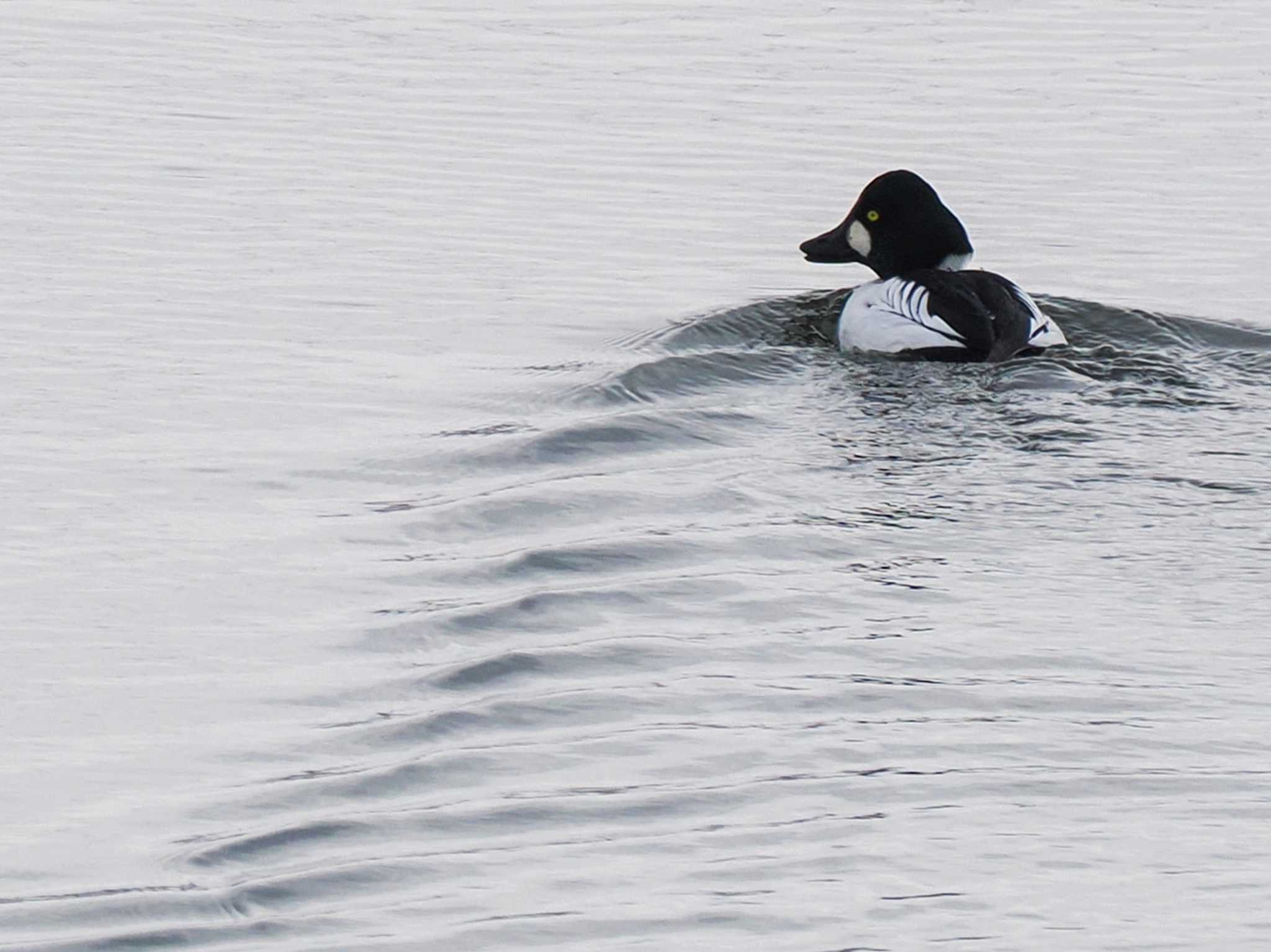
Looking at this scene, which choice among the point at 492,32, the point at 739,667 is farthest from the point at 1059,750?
the point at 492,32

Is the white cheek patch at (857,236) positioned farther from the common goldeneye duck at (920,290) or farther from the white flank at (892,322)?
the white flank at (892,322)

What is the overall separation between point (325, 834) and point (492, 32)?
452 inches

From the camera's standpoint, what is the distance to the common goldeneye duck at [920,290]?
30.5 feet

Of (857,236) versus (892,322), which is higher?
(857,236)

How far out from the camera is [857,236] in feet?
34.6

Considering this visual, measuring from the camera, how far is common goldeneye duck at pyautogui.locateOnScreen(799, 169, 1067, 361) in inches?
366

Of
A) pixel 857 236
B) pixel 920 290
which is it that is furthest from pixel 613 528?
pixel 857 236

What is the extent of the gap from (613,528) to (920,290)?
2797 millimetres

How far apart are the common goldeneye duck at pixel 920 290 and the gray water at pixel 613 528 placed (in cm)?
15

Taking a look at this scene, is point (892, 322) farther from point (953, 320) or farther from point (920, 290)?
point (953, 320)

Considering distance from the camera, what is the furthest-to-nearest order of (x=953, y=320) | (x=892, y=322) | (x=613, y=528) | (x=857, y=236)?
(x=857, y=236) → (x=892, y=322) → (x=953, y=320) → (x=613, y=528)

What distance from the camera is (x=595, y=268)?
10.8 m

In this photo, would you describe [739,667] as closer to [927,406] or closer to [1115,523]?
[1115,523]

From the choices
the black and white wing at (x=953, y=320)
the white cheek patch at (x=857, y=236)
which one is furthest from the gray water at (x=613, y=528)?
the white cheek patch at (x=857, y=236)
